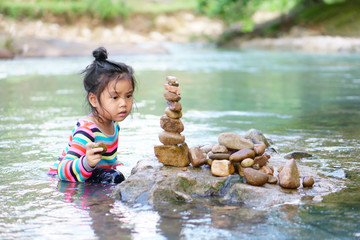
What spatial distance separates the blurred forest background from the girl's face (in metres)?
24.3

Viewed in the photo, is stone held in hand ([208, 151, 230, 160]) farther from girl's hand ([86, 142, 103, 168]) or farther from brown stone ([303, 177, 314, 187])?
girl's hand ([86, 142, 103, 168])

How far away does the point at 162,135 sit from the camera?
376 centimetres

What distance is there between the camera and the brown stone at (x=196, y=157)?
3690mm

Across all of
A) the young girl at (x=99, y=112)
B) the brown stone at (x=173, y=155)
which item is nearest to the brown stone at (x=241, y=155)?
the brown stone at (x=173, y=155)

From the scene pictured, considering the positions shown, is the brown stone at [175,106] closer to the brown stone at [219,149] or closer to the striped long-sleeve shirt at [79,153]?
the brown stone at [219,149]

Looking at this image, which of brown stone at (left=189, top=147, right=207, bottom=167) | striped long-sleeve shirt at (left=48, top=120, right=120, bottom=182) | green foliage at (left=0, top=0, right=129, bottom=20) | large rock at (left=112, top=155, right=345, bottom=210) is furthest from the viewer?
green foliage at (left=0, top=0, right=129, bottom=20)

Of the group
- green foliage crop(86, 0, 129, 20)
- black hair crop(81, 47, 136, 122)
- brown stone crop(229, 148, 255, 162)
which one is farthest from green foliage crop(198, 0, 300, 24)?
brown stone crop(229, 148, 255, 162)

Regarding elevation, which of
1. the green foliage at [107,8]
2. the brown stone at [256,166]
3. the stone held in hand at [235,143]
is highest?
the green foliage at [107,8]

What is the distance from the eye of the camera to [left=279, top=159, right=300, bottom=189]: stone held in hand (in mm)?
3375

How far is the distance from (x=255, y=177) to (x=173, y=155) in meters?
0.67

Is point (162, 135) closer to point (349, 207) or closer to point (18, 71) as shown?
point (349, 207)

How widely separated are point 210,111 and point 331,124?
1.99 meters

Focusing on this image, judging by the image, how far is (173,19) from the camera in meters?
42.5

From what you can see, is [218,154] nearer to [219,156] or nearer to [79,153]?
[219,156]
